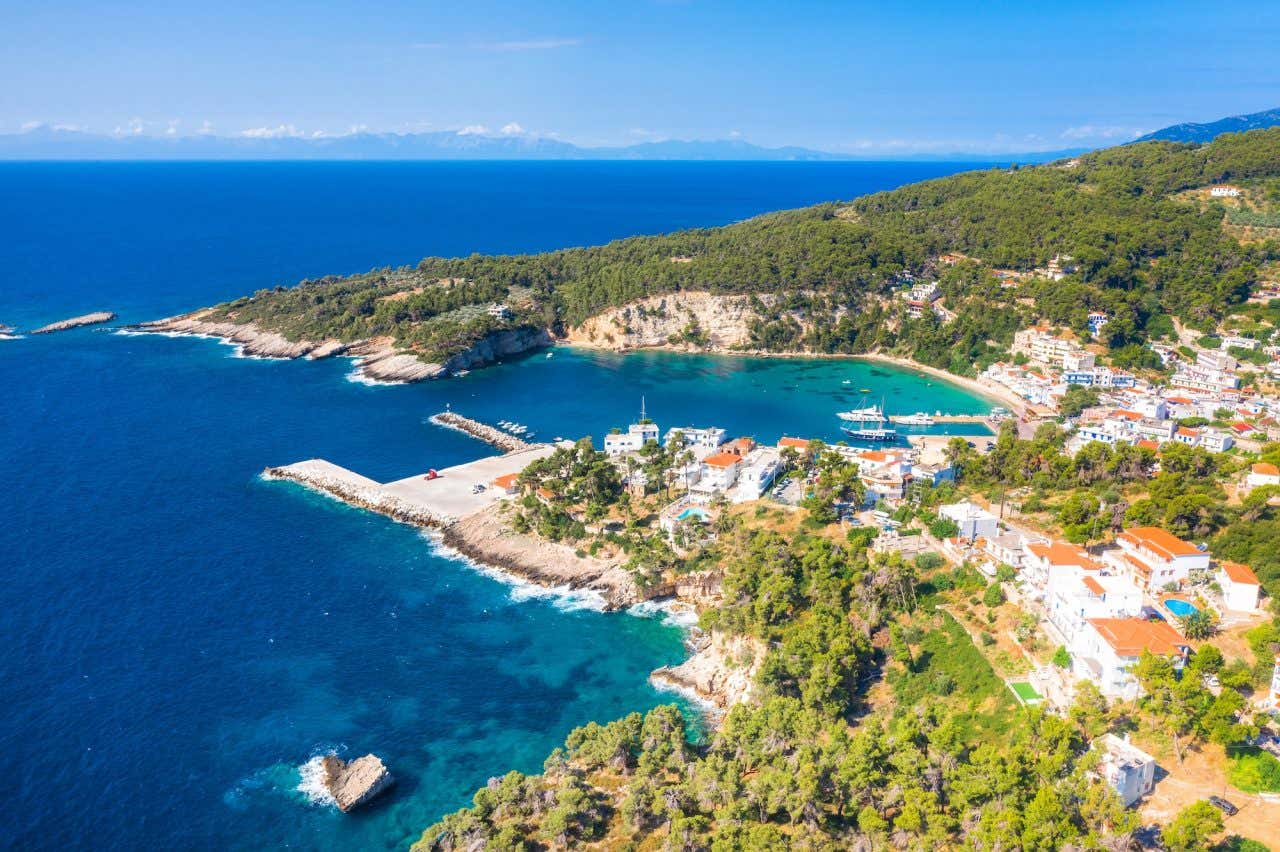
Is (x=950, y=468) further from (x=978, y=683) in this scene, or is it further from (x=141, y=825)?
(x=141, y=825)

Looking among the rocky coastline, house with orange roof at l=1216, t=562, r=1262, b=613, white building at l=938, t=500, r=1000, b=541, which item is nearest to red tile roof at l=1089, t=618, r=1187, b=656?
house with orange roof at l=1216, t=562, r=1262, b=613

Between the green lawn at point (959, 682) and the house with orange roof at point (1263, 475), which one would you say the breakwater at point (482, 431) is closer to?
the green lawn at point (959, 682)

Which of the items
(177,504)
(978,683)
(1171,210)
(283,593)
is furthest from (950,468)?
(1171,210)

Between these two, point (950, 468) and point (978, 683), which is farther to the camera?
point (950, 468)

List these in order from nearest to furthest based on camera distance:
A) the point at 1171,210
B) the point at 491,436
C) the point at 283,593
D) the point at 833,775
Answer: the point at 833,775
the point at 283,593
the point at 491,436
the point at 1171,210

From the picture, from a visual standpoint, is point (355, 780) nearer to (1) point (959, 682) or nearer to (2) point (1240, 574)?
(1) point (959, 682)

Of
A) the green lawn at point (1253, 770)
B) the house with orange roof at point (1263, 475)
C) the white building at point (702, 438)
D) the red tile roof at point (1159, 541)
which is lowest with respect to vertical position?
the white building at point (702, 438)

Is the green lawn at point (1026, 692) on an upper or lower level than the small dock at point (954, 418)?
upper

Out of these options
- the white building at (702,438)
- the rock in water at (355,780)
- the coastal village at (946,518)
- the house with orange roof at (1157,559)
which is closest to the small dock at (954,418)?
the coastal village at (946,518)
